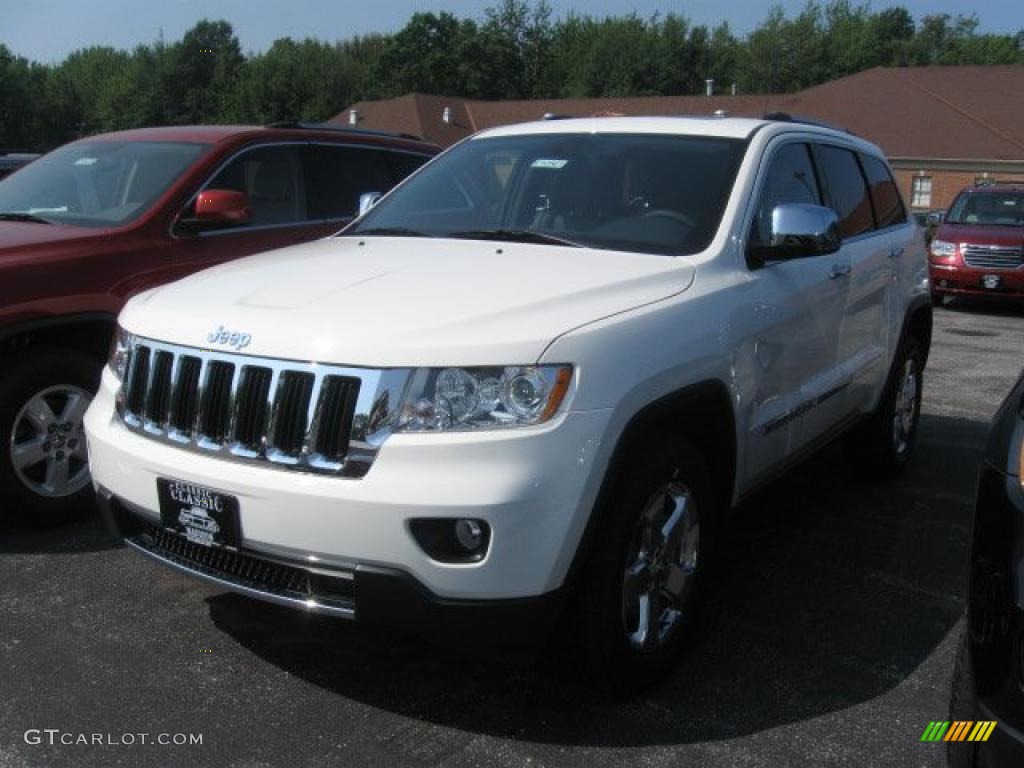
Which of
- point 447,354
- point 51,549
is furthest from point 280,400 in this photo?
point 51,549

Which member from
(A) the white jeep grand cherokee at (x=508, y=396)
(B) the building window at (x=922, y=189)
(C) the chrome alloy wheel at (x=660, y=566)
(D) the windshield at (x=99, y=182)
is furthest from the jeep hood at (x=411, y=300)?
(B) the building window at (x=922, y=189)

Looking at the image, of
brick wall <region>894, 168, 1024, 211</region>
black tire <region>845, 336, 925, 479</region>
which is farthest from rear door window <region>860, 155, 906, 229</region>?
brick wall <region>894, 168, 1024, 211</region>

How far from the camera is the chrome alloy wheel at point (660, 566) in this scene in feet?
10.8

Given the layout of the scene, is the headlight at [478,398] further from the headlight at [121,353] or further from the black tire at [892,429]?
the black tire at [892,429]

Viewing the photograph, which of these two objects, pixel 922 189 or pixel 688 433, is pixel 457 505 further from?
pixel 922 189

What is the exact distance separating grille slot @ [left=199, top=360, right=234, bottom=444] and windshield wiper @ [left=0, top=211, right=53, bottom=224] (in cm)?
272

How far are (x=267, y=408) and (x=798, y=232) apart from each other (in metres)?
2.01

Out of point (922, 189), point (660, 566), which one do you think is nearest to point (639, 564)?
point (660, 566)

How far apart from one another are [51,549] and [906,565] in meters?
3.67

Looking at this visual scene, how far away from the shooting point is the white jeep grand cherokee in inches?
112

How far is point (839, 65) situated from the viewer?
86688 mm

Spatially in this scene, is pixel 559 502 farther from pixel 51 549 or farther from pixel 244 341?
pixel 51 549

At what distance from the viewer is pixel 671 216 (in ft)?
13.2

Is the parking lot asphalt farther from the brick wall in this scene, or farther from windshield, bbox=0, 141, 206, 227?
the brick wall
